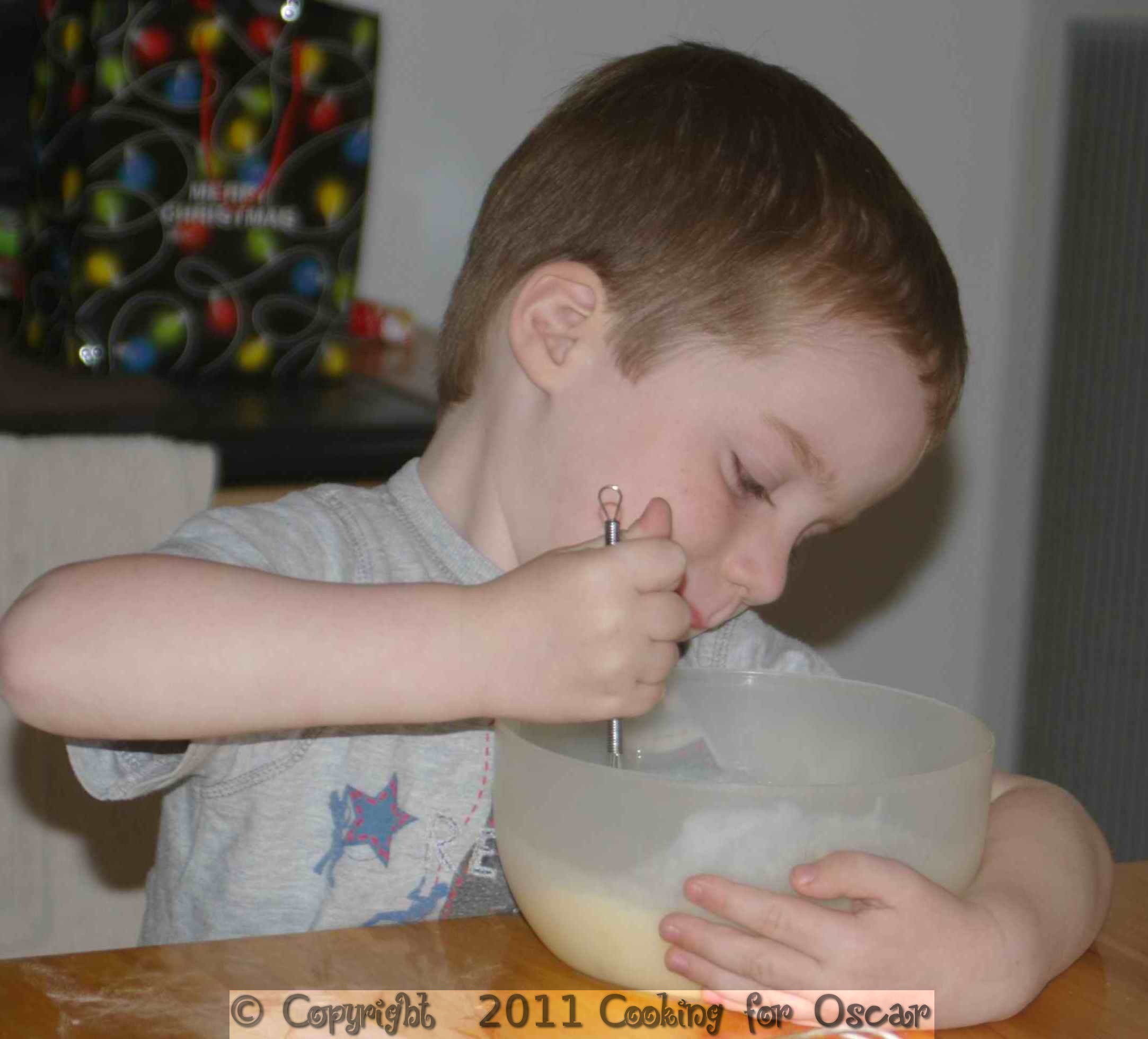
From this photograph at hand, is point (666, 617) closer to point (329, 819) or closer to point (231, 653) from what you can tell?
point (231, 653)

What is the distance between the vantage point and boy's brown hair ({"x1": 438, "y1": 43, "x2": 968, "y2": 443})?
927 millimetres

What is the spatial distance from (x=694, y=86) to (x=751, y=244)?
143 mm

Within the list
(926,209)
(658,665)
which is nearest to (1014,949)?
(658,665)

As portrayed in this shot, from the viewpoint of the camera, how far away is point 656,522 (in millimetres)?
779

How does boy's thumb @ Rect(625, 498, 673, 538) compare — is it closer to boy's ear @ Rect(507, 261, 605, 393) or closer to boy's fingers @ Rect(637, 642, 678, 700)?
boy's fingers @ Rect(637, 642, 678, 700)


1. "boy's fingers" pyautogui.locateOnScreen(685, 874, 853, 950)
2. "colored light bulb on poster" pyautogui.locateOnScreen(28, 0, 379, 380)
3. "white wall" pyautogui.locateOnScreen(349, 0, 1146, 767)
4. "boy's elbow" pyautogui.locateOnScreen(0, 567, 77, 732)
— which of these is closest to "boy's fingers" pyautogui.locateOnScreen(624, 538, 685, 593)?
"boy's fingers" pyautogui.locateOnScreen(685, 874, 853, 950)

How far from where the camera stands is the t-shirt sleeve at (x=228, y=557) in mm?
848

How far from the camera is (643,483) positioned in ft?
3.09

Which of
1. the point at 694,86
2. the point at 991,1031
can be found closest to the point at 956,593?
the point at 694,86

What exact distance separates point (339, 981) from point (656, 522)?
27cm

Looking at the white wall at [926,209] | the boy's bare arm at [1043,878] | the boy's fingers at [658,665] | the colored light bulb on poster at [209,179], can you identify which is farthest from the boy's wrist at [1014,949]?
the white wall at [926,209]

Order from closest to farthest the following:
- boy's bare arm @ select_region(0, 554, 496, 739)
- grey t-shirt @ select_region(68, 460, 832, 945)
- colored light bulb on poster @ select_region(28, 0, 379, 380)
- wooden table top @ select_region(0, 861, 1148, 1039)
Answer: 1. wooden table top @ select_region(0, 861, 1148, 1039)
2. boy's bare arm @ select_region(0, 554, 496, 739)
3. grey t-shirt @ select_region(68, 460, 832, 945)
4. colored light bulb on poster @ select_region(28, 0, 379, 380)

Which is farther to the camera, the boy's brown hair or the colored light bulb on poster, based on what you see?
the colored light bulb on poster

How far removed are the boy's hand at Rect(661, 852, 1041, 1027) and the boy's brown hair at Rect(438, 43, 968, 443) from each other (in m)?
0.37
